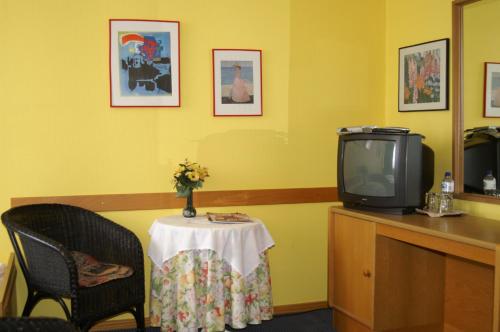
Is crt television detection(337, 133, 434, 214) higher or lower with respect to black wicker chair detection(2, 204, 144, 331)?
higher

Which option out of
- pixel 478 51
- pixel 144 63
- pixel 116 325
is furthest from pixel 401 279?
pixel 144 63

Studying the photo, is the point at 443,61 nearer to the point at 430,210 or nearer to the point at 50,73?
the point at 430,210

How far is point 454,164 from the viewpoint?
3.71 metres

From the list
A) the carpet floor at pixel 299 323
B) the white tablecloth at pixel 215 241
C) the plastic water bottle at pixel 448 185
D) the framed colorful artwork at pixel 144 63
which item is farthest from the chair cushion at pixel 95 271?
the plastic water bottle at pixel 448 185

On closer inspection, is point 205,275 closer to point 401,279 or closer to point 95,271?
point 95,271

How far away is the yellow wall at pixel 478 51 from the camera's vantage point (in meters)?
3.42

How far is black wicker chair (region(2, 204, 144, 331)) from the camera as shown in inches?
117

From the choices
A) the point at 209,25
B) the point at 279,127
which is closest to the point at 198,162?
the point at 279,127

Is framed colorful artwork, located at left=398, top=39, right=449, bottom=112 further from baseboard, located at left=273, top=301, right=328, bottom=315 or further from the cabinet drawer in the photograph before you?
baseboard, located at left=273, top=301, right=328, bottom=315

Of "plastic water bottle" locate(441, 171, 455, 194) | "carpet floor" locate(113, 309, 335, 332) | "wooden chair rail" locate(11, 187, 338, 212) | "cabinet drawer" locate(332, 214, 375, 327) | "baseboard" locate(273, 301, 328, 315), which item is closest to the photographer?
"cabinet drawer" locate(332, 214, 375, 327)

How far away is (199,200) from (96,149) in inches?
33.9

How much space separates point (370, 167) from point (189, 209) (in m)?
1.31

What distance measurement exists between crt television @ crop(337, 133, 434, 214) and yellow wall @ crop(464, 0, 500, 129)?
413mm

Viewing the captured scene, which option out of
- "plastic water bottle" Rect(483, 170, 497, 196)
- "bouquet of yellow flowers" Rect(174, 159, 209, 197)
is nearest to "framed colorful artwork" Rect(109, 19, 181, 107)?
"bouquet of yellow flowers" Rect(174, 159, 209, 197)
